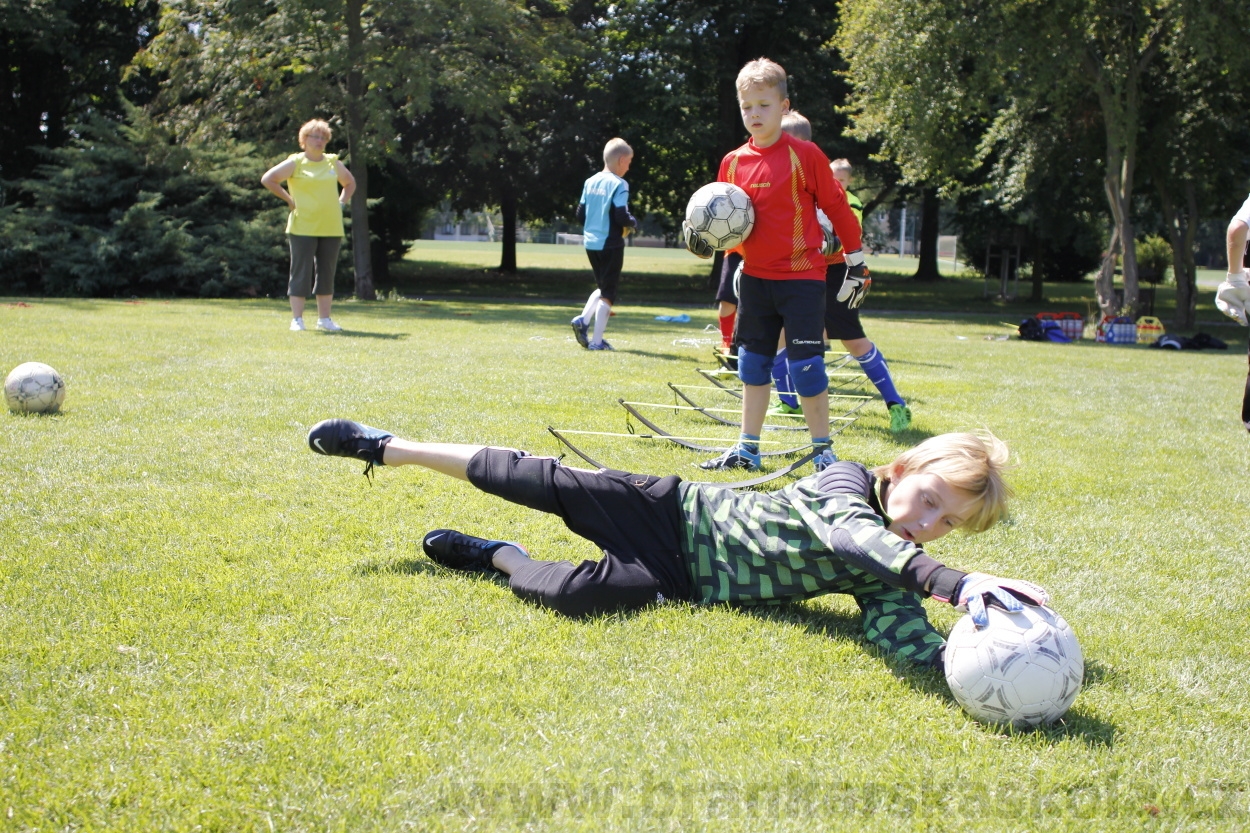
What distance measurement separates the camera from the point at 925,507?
130 inches

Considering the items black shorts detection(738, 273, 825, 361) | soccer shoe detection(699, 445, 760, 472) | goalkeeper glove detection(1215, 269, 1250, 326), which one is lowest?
soccer shoe detection(699, 445, 760, 472)

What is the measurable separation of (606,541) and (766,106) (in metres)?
2.91

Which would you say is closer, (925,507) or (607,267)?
(925,507)

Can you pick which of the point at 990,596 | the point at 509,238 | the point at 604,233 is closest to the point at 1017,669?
the point at 990,596

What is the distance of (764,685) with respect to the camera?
10.2ft

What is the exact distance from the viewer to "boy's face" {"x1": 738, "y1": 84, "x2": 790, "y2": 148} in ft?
18.1

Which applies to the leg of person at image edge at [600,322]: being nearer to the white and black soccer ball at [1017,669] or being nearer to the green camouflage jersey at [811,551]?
the green camouflage jersey at [811,551]

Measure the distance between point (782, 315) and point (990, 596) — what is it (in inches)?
123

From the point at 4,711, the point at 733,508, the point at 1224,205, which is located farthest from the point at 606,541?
the point at 1224,205

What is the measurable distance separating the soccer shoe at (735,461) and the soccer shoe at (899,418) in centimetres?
163

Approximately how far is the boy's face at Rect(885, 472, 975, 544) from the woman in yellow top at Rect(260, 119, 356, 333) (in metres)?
9.82

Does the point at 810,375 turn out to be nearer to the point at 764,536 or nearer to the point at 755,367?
the point at 755,367

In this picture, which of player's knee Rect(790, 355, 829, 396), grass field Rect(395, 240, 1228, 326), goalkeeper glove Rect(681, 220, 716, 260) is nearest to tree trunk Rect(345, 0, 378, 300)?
grass field Rect(395, 240, 1228, 326)

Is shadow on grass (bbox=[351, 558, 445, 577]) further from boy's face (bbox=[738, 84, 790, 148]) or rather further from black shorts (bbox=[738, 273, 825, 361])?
boy's face (bbox=[738, 84, 790, 148])
